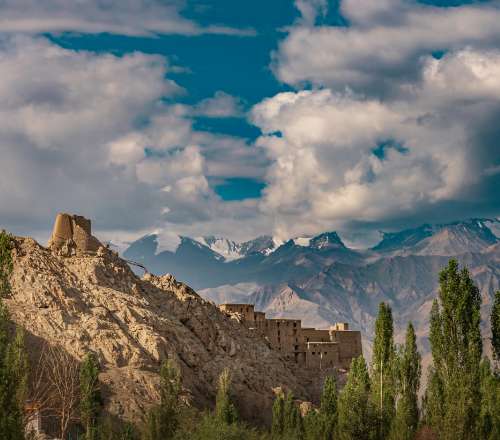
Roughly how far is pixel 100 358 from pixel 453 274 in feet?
136

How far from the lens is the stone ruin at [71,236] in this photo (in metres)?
116

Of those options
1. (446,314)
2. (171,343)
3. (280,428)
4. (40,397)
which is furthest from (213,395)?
(446,314)

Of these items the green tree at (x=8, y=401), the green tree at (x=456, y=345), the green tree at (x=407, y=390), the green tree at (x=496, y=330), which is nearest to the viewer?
the green tree at (x=8, y=401)

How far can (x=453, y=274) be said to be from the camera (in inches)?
3019

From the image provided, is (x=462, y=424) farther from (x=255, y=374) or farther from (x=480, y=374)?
(x=255, y=374)

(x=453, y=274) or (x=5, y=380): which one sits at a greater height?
(x=453, y=274)

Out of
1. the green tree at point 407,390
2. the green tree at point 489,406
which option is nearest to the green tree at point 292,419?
the green tree at point 407,390

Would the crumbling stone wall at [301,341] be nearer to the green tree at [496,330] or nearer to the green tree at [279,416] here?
the green tree at [279,416]

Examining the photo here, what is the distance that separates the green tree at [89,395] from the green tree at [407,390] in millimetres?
26649

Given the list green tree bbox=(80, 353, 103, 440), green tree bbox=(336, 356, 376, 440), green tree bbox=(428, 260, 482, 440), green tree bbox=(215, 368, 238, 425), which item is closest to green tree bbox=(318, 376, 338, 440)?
green tree bbox=(215, 368, 238, 425)

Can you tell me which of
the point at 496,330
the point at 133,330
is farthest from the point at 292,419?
the point at 496,330

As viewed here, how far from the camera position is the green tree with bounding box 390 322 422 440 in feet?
266

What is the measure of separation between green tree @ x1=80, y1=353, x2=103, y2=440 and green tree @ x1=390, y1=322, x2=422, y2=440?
2665cm

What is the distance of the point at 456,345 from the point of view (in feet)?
251
